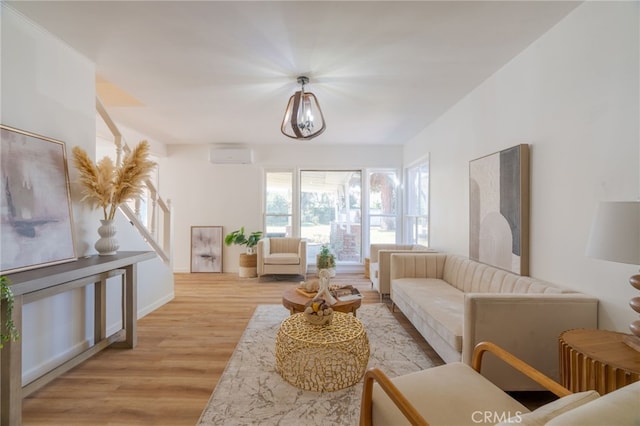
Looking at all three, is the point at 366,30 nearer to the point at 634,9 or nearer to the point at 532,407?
the point at 634,9

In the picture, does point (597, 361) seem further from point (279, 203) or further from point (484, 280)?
point (279, 203)

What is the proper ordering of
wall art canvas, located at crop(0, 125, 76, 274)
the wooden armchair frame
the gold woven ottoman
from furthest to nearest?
the gold woven ottoman
wall art canvas, located at crop(0, 125, 76, 274)
the wooden armchair frame

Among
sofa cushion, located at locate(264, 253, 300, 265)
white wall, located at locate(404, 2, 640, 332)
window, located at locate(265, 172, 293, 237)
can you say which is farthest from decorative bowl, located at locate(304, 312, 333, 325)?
window, located at locate(265, 172, 293, 237)

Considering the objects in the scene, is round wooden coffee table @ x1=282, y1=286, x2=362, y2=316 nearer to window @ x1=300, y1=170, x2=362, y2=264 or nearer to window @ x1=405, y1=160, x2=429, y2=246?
window @ x1=405, y1=160, x2=429, y2=246

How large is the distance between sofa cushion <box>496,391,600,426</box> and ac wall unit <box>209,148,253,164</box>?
559cm

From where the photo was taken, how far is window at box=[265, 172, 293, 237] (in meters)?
6.01

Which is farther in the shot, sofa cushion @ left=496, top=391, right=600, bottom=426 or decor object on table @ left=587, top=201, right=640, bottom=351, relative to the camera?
decor object on table @ left=587, top=201, right=640, bottom=351

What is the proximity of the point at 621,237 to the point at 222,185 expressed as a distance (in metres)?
5.79

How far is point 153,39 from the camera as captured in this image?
2.27 meters

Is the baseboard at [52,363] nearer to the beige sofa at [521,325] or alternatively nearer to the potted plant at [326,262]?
the beige sofa at [521,325]

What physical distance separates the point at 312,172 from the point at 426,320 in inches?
165

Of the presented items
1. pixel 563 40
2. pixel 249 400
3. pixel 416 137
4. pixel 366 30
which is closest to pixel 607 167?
pixel 563 40

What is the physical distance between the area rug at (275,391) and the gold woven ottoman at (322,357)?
0.19ft

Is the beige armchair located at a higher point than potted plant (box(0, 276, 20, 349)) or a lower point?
lower
